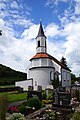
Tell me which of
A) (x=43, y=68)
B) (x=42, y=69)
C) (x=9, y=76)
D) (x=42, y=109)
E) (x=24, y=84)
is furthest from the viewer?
(x=9, y=76)

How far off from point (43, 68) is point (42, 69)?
1.04 feet

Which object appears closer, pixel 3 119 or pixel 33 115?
pixel 3 119

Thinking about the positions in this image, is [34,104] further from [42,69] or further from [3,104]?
[42,69]

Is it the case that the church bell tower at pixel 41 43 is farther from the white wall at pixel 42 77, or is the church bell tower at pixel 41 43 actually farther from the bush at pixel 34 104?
the bush at pixel 34 104

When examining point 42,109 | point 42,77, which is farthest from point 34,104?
point 42,77

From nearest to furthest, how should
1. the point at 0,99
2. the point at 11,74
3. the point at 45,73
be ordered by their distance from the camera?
Answer: the point at 0,99 → the point at 45,73 → the point at 11,74

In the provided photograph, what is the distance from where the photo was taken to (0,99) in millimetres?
7582

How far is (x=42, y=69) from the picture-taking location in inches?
1895

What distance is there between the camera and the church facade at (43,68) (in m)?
47.3

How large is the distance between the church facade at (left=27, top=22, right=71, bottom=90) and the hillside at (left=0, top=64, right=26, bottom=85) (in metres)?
6.13

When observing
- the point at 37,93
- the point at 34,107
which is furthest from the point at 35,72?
the point at 34,107

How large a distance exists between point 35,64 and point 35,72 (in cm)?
224

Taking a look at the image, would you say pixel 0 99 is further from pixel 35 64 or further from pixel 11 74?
pixel 11 74

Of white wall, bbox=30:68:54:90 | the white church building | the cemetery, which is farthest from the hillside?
the cemetery
